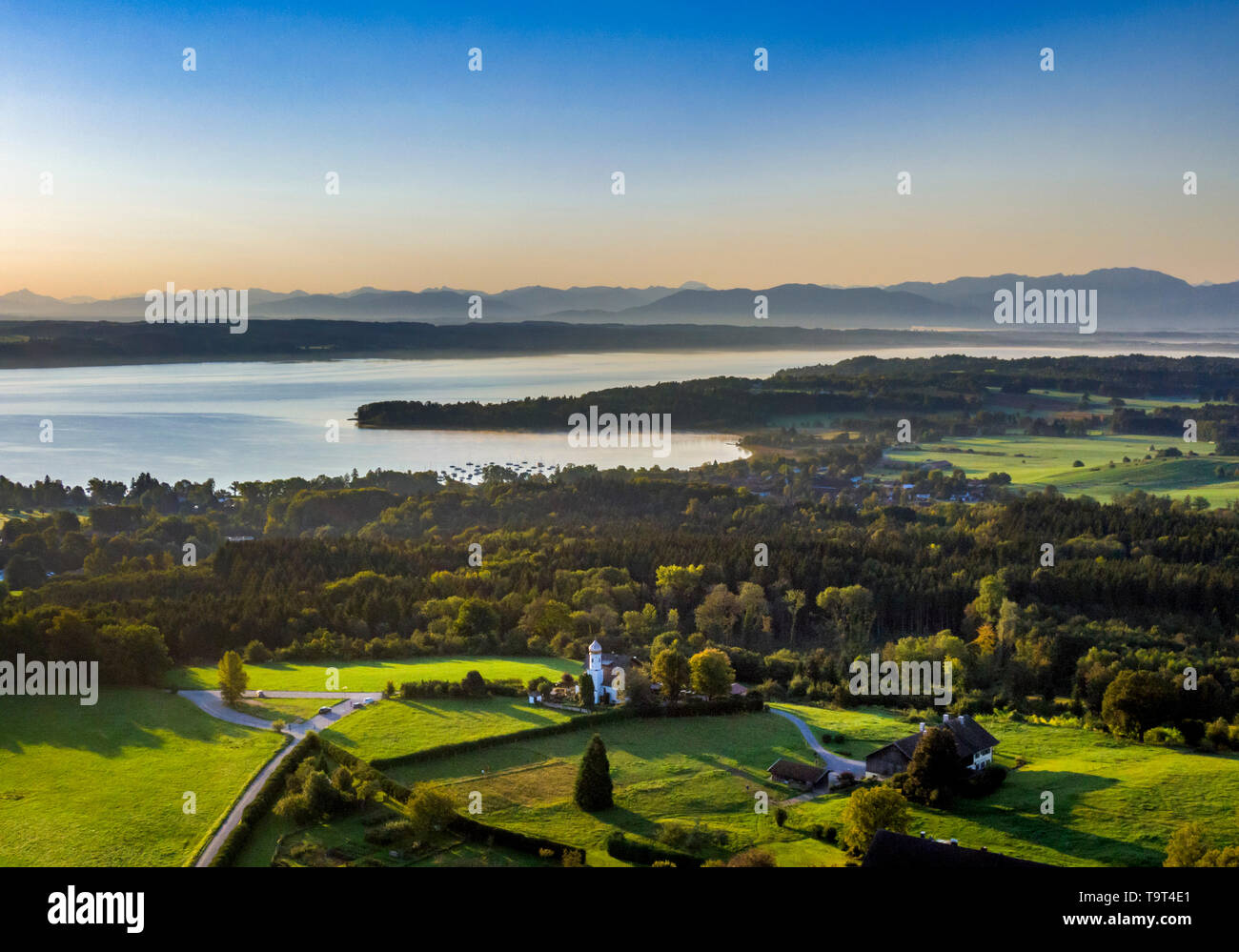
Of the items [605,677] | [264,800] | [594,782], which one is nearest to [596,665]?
[605,677]

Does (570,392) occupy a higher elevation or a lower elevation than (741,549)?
higher

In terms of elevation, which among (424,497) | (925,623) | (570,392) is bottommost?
(925,623)

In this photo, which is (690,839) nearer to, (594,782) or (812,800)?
(594,782)

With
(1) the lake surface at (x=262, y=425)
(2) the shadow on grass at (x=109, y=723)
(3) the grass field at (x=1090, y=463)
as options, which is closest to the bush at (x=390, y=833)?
(2) the shadow on grass at (x=109, y=723)

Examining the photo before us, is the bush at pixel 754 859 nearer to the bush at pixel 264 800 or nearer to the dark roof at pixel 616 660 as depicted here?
the bush at pixel 264 800

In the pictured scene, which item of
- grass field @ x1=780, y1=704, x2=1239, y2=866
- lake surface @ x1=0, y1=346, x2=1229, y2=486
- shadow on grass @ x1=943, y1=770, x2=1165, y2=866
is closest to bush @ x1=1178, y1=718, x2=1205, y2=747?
grass field @ x1=780, y1=704, x2=1239, y2=866

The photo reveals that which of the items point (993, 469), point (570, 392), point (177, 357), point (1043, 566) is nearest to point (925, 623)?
point (1043, 566)

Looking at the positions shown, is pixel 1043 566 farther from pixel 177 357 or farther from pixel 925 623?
pixel 177 357

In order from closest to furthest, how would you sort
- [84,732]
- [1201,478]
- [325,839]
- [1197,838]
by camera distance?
1. [1197,838]
2. [325,839]
3. [84,732]
4. [1201,478]
